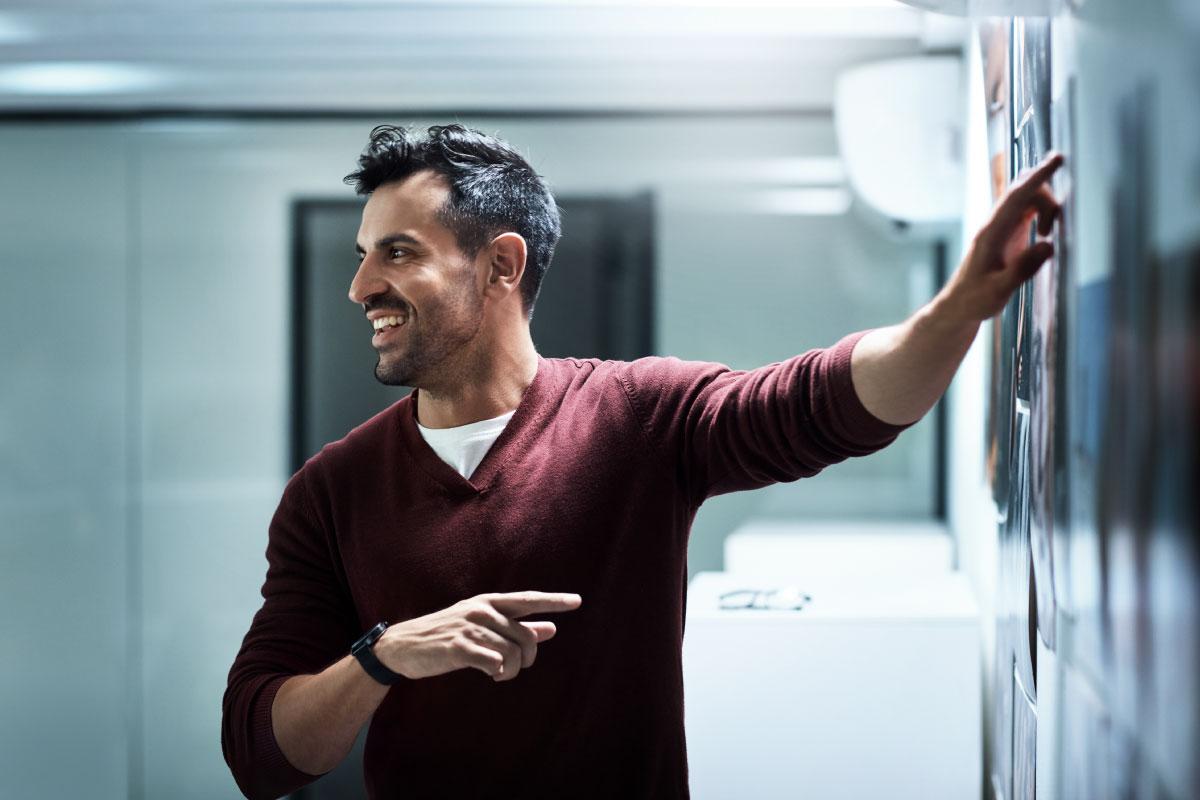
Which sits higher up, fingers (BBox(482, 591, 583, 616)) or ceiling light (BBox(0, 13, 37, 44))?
ceiling light (BBox(0, 13, 37, 44))

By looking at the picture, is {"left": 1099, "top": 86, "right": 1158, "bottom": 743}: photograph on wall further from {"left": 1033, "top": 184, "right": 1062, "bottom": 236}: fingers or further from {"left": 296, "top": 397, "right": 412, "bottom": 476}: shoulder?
{"left": 296, "top": 397, "right": 412, "bottom": 476}: shoulder

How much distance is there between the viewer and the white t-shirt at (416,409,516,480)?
130 centimetres

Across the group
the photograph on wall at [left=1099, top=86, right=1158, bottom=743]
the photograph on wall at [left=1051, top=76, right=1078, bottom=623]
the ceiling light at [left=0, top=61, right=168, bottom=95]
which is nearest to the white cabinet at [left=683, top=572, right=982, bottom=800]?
the photograph on wall at [left=1051, top=76, right=1078, bottom=623]

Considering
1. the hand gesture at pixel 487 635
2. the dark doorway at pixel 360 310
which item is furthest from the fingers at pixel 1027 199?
the dark doorway at pixel 360 310

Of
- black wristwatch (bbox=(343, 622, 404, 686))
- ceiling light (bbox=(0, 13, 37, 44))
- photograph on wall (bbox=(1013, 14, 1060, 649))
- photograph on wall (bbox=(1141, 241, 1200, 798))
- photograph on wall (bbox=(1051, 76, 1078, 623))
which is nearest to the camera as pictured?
photograph on wall (bbox=(1141, 241, 1200, 798))

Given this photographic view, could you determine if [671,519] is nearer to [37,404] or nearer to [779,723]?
[779,723]

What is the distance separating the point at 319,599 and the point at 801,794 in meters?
1.00

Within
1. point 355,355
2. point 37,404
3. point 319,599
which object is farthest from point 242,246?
point 319,599

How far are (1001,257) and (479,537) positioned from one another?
2.12ft

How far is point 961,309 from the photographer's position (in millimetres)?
864

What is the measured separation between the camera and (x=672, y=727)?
1244mm

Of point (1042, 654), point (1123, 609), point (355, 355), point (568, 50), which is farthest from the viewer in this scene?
point (355, 355)

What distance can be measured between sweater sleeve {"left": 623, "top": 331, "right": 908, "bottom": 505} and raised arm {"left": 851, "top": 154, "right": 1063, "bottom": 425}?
A: 3cm

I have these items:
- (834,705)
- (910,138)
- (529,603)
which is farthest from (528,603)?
(910,138)
